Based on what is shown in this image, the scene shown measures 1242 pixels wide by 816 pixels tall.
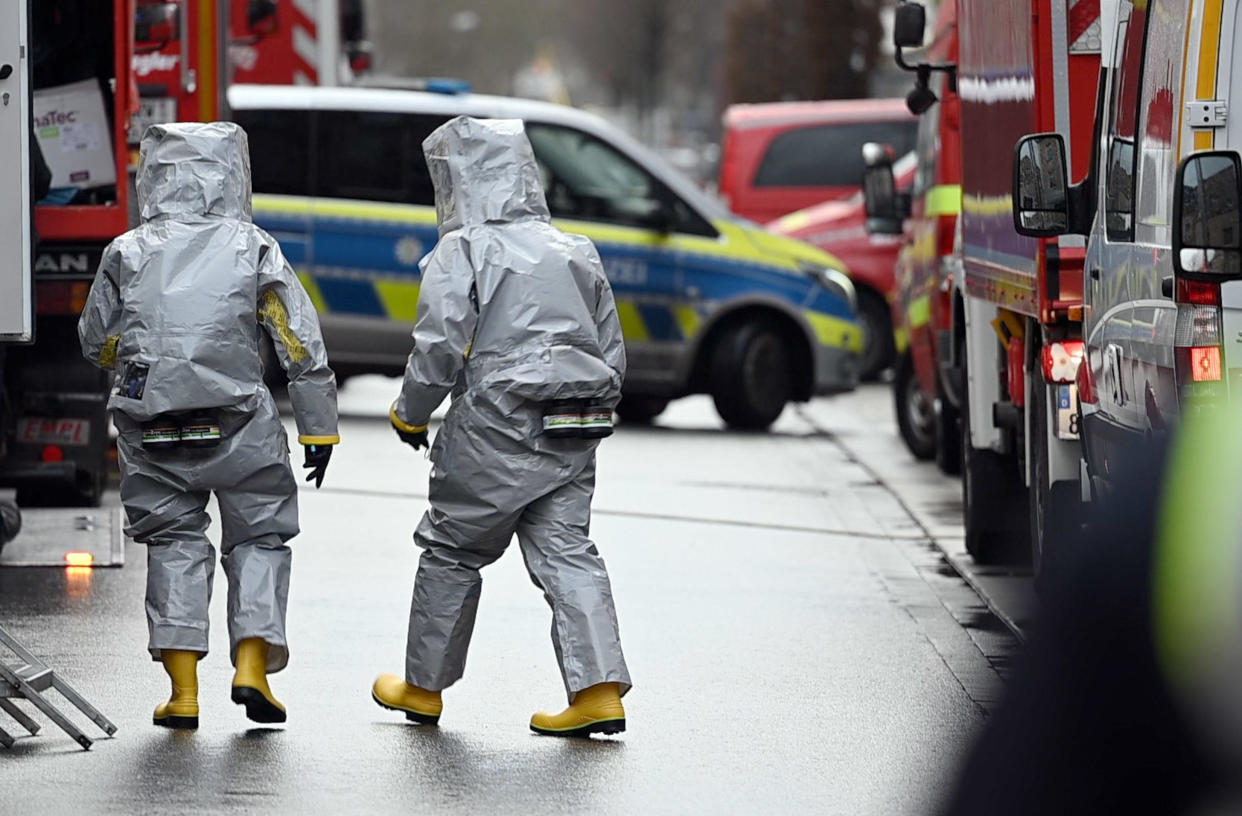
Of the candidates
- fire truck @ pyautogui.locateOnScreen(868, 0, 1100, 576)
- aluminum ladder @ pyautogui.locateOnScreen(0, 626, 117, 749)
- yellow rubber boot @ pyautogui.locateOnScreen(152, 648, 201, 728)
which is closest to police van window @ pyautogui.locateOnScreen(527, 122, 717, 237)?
fire truck @ pyautogui.locateOnScreen(868, 0, 1100, 576)

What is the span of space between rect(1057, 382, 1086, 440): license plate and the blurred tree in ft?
99.6

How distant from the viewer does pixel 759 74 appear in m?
44.8

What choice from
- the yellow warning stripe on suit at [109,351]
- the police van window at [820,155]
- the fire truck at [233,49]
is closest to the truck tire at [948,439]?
the fire truck at [233,49]

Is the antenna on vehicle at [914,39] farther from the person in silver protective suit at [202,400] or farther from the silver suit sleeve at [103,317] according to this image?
the silver suit sleeve at [103,317]

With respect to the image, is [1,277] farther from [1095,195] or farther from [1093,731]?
[1093,731]

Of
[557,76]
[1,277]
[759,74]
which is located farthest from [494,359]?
[557,76]

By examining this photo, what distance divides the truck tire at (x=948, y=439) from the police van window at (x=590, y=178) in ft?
9.52

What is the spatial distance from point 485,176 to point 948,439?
24.4ft

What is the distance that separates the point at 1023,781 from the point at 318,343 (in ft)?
13.6

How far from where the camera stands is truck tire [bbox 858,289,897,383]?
65.2 ft

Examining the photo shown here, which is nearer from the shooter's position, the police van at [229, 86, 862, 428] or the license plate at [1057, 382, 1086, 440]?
the license plate at [1057, 382, 1086, 440]

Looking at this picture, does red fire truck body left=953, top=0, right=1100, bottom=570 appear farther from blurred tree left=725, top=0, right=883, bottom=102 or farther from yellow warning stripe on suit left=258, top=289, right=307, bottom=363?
blurred tree left=725, top=0, right=883, bottom=102

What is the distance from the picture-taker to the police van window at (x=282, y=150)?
15.9m

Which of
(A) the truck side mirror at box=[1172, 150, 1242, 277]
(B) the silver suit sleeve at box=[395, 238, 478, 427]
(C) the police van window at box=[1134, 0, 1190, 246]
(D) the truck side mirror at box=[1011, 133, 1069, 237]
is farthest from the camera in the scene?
(D) the truck side mirror at box=[1011, 133, 1069, 237]
